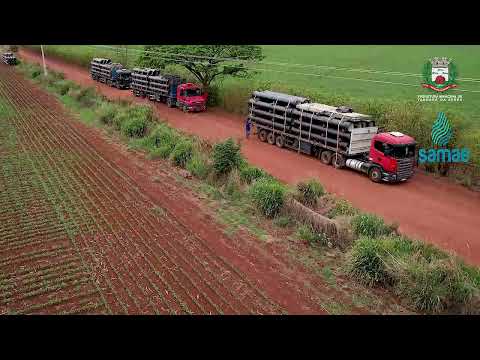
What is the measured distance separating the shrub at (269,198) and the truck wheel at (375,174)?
5444mm

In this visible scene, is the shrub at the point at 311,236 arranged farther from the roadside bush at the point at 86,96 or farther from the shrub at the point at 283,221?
the roadside bush at the point at 86,96

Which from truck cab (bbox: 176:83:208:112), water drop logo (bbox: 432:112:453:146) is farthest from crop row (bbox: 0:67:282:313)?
truck cab (bbox: 176:83:208:112)

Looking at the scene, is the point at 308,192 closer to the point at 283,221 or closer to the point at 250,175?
the point at 283,221

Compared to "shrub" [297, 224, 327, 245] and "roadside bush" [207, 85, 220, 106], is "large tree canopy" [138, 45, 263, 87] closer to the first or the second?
"roadside bush" [207, 85, 220, 106]

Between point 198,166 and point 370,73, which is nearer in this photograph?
point 198,166

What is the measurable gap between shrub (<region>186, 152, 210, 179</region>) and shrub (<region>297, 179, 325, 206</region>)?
15.7ft

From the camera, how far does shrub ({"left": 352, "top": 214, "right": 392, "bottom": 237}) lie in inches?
515

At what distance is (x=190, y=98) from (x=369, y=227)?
2198 centimetres

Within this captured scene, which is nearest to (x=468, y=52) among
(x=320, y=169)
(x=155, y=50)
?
(x=155, y=50)

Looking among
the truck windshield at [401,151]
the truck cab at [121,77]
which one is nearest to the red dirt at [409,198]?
the truck windshield at [401,151]

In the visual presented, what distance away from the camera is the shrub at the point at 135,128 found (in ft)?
81.6

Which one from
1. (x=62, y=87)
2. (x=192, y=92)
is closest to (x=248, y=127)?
(x=192, y=92)

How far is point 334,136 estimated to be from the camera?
20.5m

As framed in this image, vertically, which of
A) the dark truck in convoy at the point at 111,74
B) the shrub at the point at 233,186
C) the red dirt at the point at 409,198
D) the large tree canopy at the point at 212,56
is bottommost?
the red dirt at the point at 409,198
